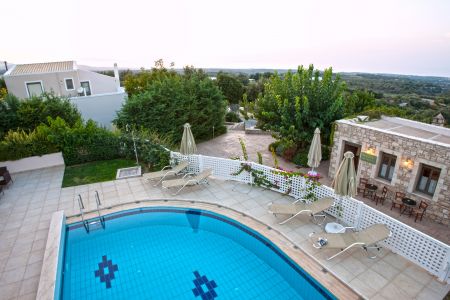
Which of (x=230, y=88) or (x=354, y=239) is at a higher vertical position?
(x=230, y=88)

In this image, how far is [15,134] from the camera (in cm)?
1312

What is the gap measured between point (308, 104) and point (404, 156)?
4951mm

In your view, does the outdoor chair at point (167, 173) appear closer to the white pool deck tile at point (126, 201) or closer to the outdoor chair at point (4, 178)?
the white pool deck tile at point (126, 201)

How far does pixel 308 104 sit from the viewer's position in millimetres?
13039

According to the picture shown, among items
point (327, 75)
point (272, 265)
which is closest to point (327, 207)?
point (272, 265)

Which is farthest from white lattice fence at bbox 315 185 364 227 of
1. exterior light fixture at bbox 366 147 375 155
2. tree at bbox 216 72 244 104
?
tree at bbox 216 72 244 104

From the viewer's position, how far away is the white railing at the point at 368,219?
21.7 ft

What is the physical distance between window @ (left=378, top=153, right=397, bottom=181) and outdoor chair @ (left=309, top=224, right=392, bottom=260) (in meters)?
3.92

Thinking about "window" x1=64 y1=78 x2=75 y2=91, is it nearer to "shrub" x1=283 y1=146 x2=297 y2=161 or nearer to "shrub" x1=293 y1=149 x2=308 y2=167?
"shrub" x1=283 y1=146 x2=297 y2=161

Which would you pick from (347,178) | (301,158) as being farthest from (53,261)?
(301,158)

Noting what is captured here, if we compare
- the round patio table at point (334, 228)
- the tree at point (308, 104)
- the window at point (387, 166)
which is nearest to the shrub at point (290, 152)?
the tree at point (308, 104)

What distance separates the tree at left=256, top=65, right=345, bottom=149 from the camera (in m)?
13.5

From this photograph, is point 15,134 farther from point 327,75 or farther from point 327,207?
point 327,75

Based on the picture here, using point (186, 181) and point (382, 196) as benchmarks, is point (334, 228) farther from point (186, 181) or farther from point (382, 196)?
point (186, 181)
